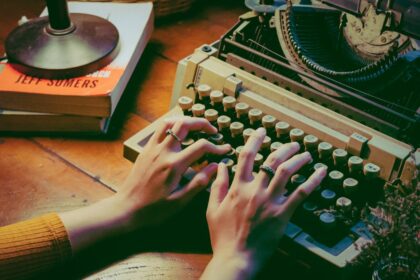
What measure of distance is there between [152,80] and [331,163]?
0.68 m

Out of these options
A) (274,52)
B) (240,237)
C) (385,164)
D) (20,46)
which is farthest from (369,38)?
(20,46)

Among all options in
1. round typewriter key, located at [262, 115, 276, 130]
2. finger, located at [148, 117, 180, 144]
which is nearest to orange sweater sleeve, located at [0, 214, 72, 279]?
finger, located at [148, 117, 180, 144]

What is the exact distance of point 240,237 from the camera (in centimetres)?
121

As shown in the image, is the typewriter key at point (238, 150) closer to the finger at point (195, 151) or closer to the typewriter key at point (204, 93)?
the finger at point (195, 151)

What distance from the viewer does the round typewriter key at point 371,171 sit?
129 cm

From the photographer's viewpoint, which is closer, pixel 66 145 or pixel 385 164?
pixel 385 164

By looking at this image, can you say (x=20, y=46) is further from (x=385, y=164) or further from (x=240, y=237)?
(x=385, y=164)

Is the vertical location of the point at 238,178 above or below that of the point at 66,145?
above

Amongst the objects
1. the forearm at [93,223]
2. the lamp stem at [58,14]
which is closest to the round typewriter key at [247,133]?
the forearm at [93,223]

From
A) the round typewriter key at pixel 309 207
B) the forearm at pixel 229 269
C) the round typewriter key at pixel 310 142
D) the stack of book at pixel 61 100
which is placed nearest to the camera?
the forearm at pixel 229 269

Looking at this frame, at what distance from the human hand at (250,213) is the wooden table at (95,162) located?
116mm

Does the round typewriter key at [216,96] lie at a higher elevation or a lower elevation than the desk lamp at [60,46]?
higher

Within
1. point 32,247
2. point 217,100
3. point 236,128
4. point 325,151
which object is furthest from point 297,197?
point 32,247

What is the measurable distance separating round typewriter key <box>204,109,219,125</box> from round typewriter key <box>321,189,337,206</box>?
335mm
